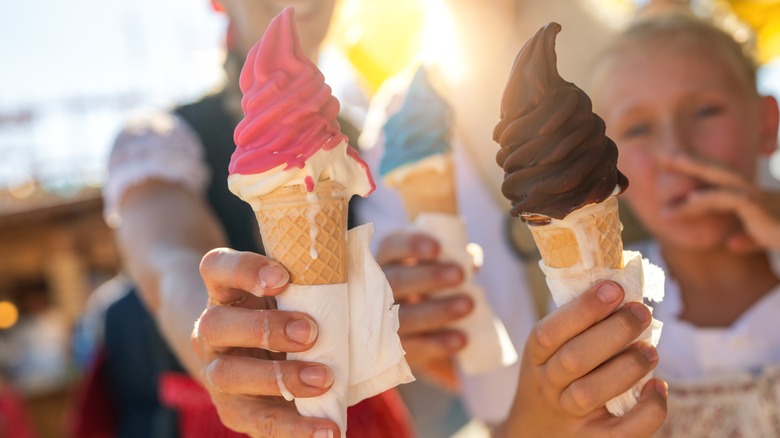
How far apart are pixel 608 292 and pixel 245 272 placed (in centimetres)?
55

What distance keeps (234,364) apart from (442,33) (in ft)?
4.32

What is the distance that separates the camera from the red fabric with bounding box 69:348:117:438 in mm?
2529

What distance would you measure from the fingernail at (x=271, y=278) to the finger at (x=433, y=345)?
2.22 ft

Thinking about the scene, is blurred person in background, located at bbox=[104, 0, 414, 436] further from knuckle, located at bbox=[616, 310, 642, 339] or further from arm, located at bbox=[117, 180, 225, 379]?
knuckle, located at bbox=[616, 310, 642, 339]

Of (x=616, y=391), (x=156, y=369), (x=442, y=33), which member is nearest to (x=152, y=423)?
(x=156, y=369)

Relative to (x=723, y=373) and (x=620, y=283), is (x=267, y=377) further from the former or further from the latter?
(x=723, y=373)

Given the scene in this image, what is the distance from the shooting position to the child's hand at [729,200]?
168 centimetres

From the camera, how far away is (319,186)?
998 millimetres

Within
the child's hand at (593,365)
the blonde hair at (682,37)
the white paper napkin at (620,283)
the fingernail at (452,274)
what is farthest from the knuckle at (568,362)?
the blonde hair at (682,37)

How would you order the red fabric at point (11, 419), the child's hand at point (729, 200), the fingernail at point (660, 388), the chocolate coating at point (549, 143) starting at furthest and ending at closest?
1. the red fabric at point (11, 419)
2. the child's hand at point (729, 200)
3. the fingernail at point (660, 388)
4. the chocolate coating at point (549, 143)

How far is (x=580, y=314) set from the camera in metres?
0.93

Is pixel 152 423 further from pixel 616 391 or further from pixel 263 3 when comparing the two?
pixel 616 391

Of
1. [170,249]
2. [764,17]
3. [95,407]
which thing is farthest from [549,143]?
[764,17]

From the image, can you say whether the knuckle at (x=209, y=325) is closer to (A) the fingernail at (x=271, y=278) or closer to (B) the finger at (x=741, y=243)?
(A) the fingernail at (x=271, y=278)
